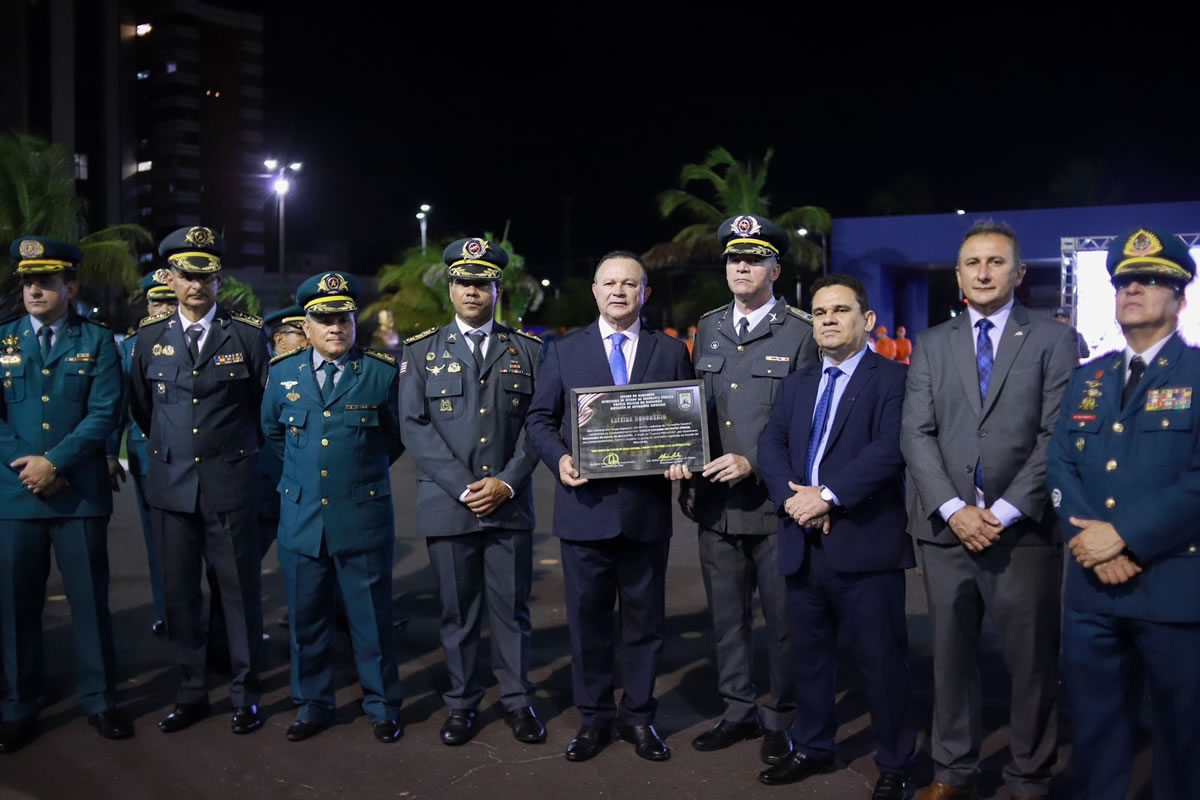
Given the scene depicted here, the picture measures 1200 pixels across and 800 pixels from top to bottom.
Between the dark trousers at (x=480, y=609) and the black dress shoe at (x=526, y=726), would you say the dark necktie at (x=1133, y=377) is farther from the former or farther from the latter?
the black dress shoe at (x=526, y=726)

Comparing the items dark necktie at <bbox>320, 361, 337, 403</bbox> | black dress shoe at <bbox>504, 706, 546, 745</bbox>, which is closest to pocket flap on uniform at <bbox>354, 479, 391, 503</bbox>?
dark necktie at <bbox>320, 361, 337, 403</bbox>

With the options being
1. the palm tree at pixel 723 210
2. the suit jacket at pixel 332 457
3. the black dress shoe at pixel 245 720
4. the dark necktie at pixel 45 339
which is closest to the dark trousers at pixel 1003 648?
the suit jacket at pixel 332 457

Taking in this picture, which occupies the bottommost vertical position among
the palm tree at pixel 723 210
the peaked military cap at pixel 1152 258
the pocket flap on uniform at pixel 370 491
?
the pocket flap on uniform at pixel 370 491

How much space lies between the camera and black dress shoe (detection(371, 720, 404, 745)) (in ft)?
17.1

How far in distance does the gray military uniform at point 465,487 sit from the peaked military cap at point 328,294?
1.44 feet

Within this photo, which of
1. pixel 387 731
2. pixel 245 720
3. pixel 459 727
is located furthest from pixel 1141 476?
pixel 245 720

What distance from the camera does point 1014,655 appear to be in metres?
4.29

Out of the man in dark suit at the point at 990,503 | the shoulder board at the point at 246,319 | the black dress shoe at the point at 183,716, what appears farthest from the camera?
the shoulder board at the point at 246,319

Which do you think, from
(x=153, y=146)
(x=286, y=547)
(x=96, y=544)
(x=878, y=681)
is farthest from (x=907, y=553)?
(x=153, y=146)

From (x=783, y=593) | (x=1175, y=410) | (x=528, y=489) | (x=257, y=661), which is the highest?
(x=1175, y=410)

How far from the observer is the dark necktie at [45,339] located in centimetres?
545

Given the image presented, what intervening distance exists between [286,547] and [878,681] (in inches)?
120

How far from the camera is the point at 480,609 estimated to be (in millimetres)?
5434

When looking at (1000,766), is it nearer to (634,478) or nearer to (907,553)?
(907,553)
